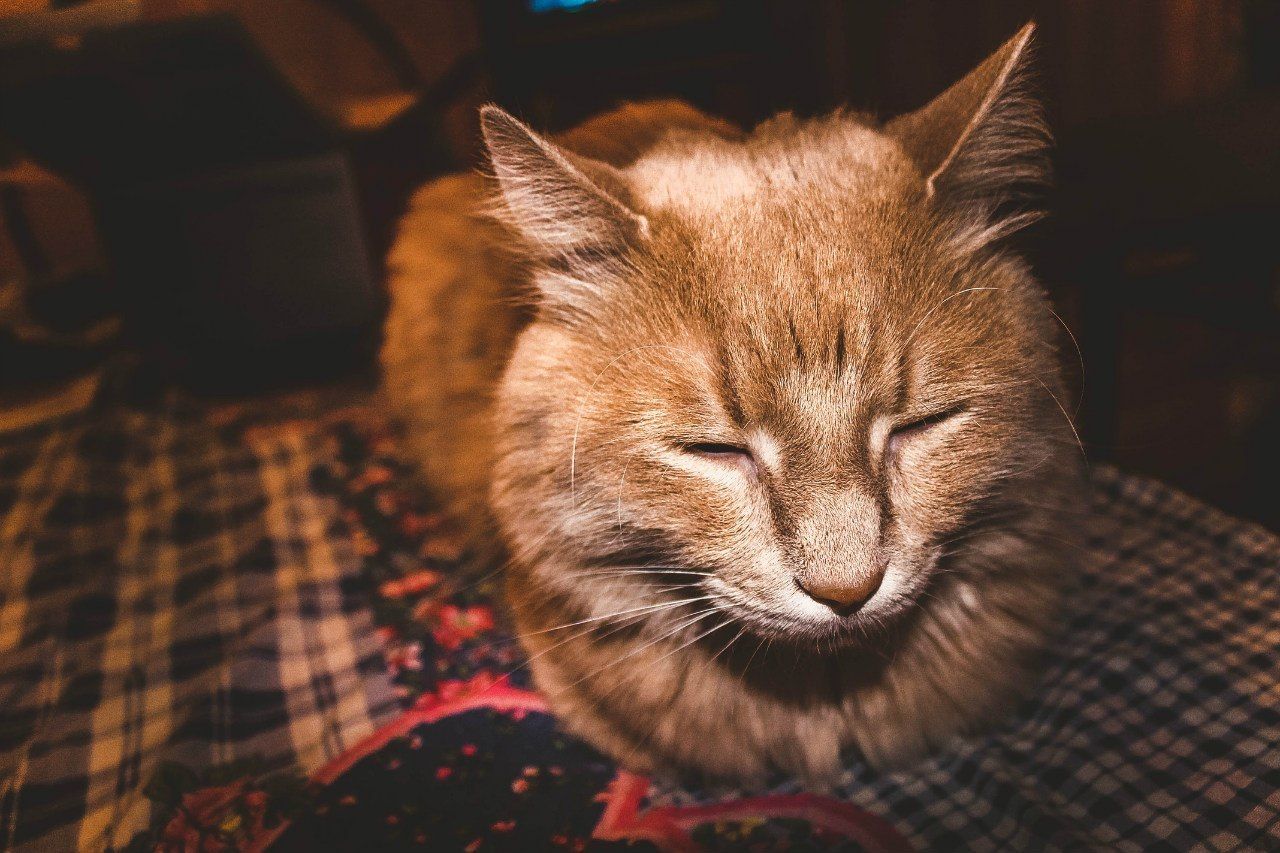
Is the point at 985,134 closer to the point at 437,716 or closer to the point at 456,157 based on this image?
the point at 437,716

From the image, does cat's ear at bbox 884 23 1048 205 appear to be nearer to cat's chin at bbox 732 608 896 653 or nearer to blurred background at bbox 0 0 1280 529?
blurred background at bbox 0 0 1280 529

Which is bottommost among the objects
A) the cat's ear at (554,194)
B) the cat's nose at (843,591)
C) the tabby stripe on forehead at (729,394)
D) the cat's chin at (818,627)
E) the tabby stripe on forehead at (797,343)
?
the cat's chin at (818,627)

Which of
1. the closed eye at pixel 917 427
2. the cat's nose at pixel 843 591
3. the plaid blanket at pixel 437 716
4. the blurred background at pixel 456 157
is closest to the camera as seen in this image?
the cat's nose at pixel 843 591

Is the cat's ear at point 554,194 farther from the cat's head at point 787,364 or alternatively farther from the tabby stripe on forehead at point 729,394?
the tabby stripe on forehead at point 729,394

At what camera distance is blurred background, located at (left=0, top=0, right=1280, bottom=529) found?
1.05 m

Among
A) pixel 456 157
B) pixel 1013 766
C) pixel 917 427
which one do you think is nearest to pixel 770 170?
pixel 917 427

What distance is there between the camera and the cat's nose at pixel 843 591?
0.68m

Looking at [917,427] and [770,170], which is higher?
[770,170]

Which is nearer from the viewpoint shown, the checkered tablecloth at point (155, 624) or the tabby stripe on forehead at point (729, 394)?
the tabby stripe on forehead at point (729, 394)

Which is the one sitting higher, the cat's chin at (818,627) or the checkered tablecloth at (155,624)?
the cat's chin at (818,627)

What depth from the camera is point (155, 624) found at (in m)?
1.37

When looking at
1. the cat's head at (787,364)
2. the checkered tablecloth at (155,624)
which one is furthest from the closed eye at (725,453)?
the checkered tablecloth at (155,624)

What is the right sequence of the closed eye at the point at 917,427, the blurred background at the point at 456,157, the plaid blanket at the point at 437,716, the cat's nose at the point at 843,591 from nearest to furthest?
the cat's nose at the point at 843,591, the closed eye at the point at 917,427, the plaid blanket at the point at 437,716, the blurred background at the point at 456,157

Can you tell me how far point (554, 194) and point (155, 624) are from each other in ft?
3.77
